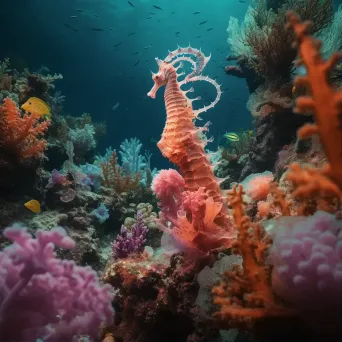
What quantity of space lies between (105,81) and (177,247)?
30444 mm

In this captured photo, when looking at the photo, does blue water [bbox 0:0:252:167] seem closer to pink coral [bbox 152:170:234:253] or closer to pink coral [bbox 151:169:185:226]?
pink coral [bbox 151:169:185:226]

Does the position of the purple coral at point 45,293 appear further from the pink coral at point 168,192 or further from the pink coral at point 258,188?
the pink coral at point 258,188

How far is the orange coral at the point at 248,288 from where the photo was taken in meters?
1.52

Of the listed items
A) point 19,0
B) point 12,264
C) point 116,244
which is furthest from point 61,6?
point 12,264

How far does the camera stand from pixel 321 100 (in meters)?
1.14

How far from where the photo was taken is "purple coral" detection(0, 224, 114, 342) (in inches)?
64.7

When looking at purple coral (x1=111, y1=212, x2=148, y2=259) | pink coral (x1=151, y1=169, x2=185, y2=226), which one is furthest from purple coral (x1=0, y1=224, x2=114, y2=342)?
purple coral (x1=111, y1=212, x2=148, y2=259)

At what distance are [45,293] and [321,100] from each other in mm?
1780

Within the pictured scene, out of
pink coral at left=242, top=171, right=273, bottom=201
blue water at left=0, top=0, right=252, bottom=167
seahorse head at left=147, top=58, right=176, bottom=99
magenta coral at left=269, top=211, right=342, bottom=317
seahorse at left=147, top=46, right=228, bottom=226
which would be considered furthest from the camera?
blue water at left=0, top=0, right=252, bottom=167

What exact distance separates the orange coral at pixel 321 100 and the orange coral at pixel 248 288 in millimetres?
609

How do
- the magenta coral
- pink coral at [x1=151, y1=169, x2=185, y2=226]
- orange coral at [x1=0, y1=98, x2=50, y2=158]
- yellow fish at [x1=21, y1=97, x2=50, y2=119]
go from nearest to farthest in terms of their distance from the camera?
the magenta coral → pink coral at [x1=151, y1=169, x2=185, y2=226] → orange coral at [x1=0, y1=98, x2=50, y2=158] → yellow fish at [x1=21, y1=97, x2=50, y2=119]

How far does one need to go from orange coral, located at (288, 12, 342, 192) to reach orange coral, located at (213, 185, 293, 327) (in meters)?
0.61

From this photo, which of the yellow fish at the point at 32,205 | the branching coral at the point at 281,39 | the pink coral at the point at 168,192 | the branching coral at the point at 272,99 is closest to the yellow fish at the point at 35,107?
the yellow fish at the point at 32,205

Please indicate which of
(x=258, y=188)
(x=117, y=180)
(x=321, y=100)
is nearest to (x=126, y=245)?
(x=258, y=188)
